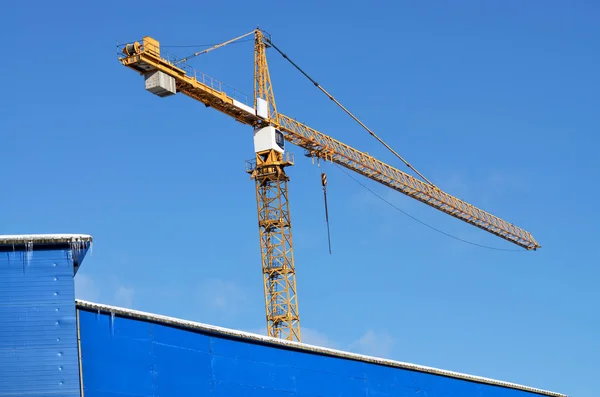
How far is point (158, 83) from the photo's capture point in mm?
71812

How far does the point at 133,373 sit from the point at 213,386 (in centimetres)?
312

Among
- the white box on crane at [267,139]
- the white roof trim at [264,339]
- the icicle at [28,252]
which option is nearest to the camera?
the icicle at [28,252]

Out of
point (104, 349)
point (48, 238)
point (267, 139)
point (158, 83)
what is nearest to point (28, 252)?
point (48, 238)

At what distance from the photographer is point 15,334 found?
1128 inches

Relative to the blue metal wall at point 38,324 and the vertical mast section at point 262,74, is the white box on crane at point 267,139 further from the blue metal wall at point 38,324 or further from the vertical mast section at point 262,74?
the blue metal wall at point 38,324

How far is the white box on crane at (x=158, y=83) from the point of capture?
72000 mm

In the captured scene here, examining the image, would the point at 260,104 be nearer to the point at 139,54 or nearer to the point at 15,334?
the point at 139,54

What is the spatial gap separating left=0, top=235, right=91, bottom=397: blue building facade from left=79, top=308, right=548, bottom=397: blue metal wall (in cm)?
70

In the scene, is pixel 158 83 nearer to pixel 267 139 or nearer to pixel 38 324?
pixel 267 139

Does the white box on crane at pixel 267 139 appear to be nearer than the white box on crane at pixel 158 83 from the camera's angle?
No

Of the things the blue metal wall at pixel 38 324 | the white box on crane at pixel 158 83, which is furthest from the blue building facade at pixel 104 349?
the white box on crane at pixel 158 83

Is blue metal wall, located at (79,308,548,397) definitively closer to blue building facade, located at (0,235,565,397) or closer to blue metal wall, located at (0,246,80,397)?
blue building facade, located at (0,235,565,397)

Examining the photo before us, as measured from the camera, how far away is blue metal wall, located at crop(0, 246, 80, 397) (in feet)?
93.0

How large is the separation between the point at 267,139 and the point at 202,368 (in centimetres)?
5286
